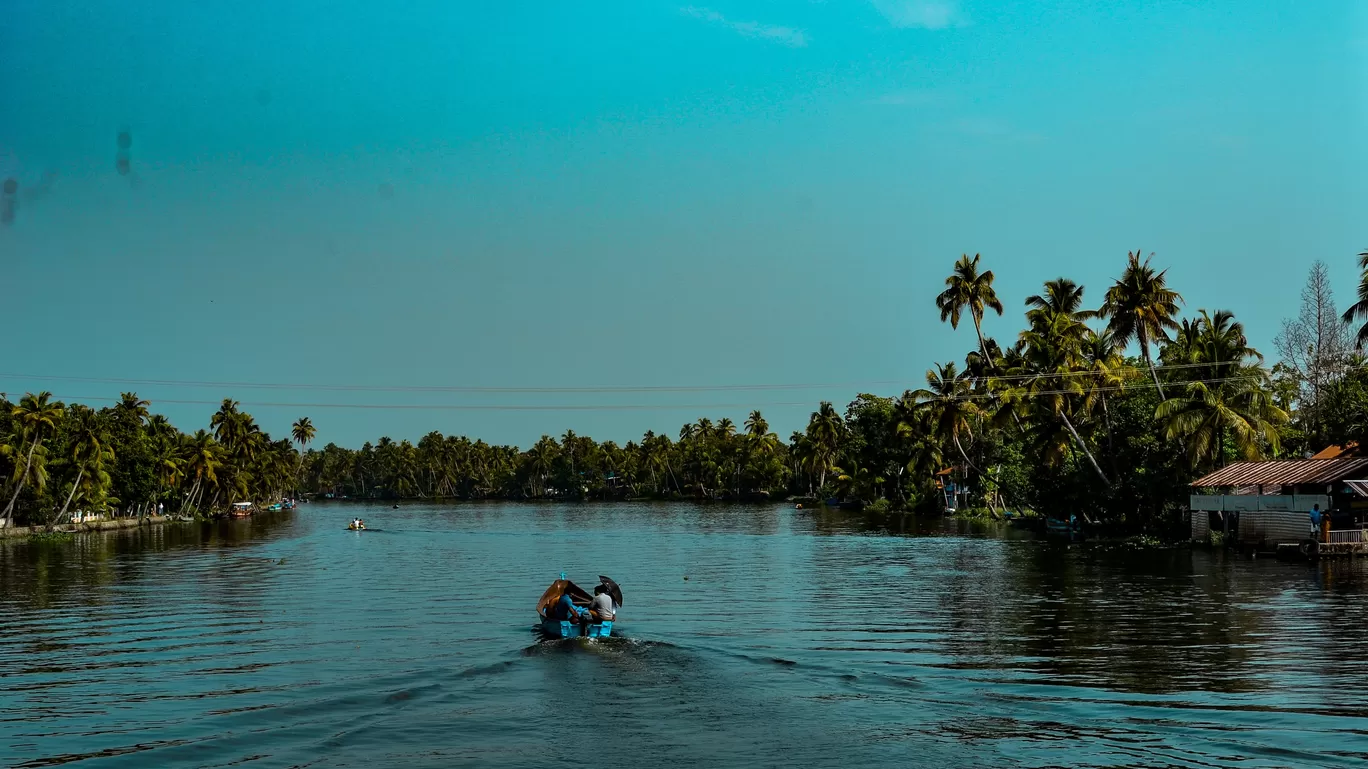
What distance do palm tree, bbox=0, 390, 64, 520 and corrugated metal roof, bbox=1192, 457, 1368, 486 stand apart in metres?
81.1

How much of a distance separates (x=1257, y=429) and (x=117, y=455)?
100052mm

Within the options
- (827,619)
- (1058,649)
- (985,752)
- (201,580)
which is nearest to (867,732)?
(985,752)

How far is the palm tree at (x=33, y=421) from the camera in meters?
87.2

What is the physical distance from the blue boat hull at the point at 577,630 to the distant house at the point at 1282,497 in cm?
3916

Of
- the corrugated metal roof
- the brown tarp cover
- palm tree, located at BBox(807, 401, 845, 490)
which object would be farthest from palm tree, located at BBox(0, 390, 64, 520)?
palm tree, located at BBox(807, 401, 845, 490)

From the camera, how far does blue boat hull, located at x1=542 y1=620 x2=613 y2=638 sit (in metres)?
31.2

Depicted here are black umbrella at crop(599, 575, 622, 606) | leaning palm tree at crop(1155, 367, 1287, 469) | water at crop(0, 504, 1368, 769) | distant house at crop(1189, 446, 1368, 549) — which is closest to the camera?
water at crop(0, 504, 1368, 769)

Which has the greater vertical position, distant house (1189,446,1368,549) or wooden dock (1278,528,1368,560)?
distant house (1189,446,1368,549)

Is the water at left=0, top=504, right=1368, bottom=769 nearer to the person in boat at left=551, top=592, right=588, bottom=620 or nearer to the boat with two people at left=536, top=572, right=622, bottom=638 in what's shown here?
the boat with two people at left=536, top=572, right=622, bottom=638

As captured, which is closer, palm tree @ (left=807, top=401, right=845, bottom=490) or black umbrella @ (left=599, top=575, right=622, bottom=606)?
black umbrella @ (left=599, top=575, right=622, bottom=606)

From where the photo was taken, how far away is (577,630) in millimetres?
31484

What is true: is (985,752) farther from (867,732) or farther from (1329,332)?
(1329,332)

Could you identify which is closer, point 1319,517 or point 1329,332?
point 1319,517

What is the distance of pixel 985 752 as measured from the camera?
60.8ft
